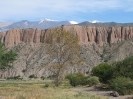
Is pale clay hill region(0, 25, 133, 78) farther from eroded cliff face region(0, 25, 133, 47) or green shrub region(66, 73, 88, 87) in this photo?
green shrub region(66, 73, 88, 87)

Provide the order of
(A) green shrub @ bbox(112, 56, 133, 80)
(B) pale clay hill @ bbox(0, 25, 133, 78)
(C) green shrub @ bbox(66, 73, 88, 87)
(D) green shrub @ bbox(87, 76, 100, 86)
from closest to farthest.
Result: (A) green shrub @ bbox(112, 56, 133, 80)
(D) green shrub @ bbox(87, 76, 100, 86)
(C) green shrub @ bbox(66, 73, 88, 87)
(B) pale clay hill @ bbox(0, 25, 133, 78)

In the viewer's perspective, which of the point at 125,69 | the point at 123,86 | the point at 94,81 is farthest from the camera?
the point at 94,81

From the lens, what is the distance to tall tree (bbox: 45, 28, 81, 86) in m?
40.7

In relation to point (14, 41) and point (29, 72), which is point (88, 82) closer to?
point (29, 72)

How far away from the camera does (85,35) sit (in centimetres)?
17588

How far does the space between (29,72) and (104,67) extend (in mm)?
88974

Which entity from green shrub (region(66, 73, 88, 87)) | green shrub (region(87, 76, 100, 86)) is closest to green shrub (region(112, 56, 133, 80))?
green shrub (region(87, 76, 100, 86))

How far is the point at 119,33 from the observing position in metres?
171

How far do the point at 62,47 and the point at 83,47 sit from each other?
100493 mm

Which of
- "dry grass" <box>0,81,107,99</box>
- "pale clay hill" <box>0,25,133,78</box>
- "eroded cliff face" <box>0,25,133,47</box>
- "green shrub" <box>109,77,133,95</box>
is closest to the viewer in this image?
"dry grass" <box>0,81,107,99</box>

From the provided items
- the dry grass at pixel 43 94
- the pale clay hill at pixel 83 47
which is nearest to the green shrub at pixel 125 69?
the dry grass at pixel 43 94

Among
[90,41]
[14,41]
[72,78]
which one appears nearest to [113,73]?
[72,78]

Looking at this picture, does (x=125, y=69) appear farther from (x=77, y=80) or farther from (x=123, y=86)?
(x=77, y=80)

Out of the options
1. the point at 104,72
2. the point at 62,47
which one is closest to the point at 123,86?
the point at 104,72
